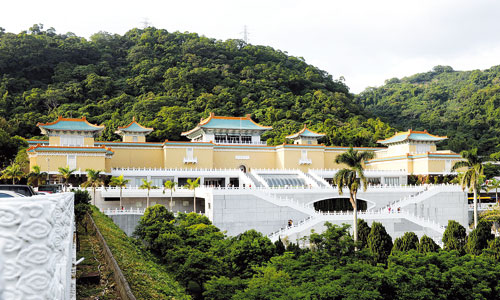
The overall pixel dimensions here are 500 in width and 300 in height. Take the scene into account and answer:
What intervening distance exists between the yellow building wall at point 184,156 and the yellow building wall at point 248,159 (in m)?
1.42

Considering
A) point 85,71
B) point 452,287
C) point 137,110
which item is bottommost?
point 452,287

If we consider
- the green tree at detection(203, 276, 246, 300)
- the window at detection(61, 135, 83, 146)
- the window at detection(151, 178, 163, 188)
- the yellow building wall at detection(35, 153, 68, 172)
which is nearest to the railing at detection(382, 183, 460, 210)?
the window at detection(151, 178, 163, 188)

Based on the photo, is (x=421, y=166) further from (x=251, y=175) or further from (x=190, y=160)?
(x=190, y=160)

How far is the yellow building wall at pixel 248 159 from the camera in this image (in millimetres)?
46781

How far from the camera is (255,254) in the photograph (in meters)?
20.1

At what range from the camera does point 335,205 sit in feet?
120

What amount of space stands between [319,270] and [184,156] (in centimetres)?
2889

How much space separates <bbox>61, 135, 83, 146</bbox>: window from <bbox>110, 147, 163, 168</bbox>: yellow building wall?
4.05 meters

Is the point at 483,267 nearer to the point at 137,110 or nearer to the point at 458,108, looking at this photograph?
the point at 137,110

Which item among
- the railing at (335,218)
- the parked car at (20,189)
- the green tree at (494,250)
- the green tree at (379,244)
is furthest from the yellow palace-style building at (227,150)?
the parked car at (20,189)

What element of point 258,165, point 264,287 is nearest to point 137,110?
point 258,165

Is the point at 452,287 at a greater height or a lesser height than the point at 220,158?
lesser

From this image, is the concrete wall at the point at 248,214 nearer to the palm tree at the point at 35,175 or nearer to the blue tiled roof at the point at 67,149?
the palm tree at the point at 35,175

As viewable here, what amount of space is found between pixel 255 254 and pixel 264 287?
4.78 meters
